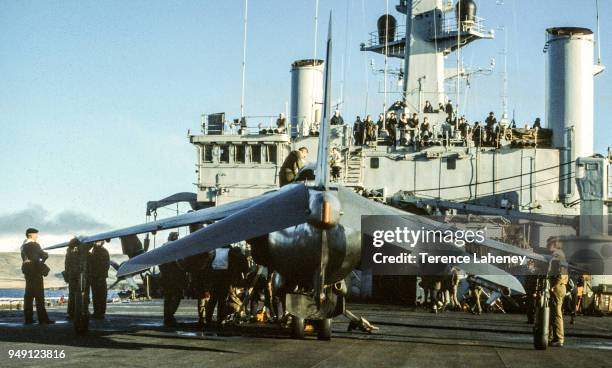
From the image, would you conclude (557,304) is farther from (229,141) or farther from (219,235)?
(229,141)

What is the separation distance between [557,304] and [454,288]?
66.5 feet

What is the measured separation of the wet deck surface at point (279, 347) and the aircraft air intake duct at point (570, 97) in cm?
3494

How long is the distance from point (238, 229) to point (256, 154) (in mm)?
43295

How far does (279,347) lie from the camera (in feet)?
45.2

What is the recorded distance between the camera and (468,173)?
5272 centimetres

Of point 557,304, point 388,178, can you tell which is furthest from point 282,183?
point 388,178

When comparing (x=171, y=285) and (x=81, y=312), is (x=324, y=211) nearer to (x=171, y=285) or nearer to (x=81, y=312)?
(x=81, y=312)

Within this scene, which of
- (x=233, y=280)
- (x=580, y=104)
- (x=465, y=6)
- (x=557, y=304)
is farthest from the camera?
(x=465, y=6)

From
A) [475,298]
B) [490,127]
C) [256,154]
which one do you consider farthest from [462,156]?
[475,298]

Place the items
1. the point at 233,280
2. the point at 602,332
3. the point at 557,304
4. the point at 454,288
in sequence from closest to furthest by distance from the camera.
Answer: the point at 557,304 < the point at 233,280 < the point at 602,332 < the point at 454,288

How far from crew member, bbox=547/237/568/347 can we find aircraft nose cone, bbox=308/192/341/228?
19.2 ft

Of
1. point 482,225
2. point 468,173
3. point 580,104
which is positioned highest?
point 580,104

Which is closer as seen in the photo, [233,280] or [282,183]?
[282,183]

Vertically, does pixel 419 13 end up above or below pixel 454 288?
above
